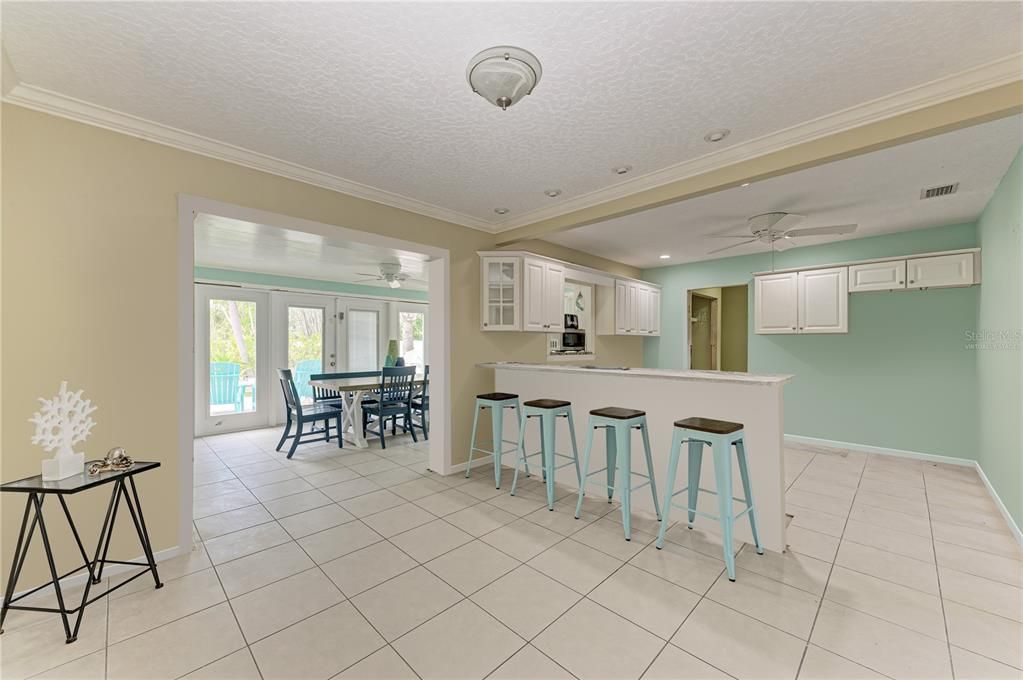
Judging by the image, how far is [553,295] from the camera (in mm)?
4812

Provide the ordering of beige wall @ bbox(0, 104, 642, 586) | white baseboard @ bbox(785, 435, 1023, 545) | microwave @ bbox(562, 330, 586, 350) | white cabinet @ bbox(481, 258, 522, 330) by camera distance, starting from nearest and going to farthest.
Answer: beige wall @ bbox(0, 104, 642, 586) → white baseboard @ bbox(785, 435, 1023, 545) → white cabinet @ bbox(481, 258, 522, 330) → microwave @ bbox(562, 330, 586, 350)

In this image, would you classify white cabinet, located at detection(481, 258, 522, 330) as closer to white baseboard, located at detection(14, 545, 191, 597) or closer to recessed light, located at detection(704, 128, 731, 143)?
recessed light, located at detection(704, 128, 731, 143)

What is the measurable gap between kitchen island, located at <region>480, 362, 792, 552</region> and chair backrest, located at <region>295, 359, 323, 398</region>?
442 centimetres

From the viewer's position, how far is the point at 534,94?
6.89 feet

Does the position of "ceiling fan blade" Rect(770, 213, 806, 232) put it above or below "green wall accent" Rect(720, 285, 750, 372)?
above

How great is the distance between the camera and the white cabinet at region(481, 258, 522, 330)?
14.4ft

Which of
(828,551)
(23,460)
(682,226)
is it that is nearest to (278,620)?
(23,460)

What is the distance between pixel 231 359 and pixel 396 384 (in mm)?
2849

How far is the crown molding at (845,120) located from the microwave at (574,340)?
254 centimetres

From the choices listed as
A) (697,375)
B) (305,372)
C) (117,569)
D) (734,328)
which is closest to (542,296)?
(697,375)

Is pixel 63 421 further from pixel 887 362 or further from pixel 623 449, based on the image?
pixel 887 362

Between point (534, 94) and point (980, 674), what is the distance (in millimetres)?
3137

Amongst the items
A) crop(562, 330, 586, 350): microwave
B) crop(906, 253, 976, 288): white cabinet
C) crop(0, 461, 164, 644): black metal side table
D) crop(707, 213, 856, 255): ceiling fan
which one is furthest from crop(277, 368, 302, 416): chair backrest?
crop(906, 253, 976, 288): white cabinet

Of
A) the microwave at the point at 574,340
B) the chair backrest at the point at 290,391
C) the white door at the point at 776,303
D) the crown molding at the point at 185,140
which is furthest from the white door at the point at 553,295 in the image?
the chair backrest at the point at 290,391
